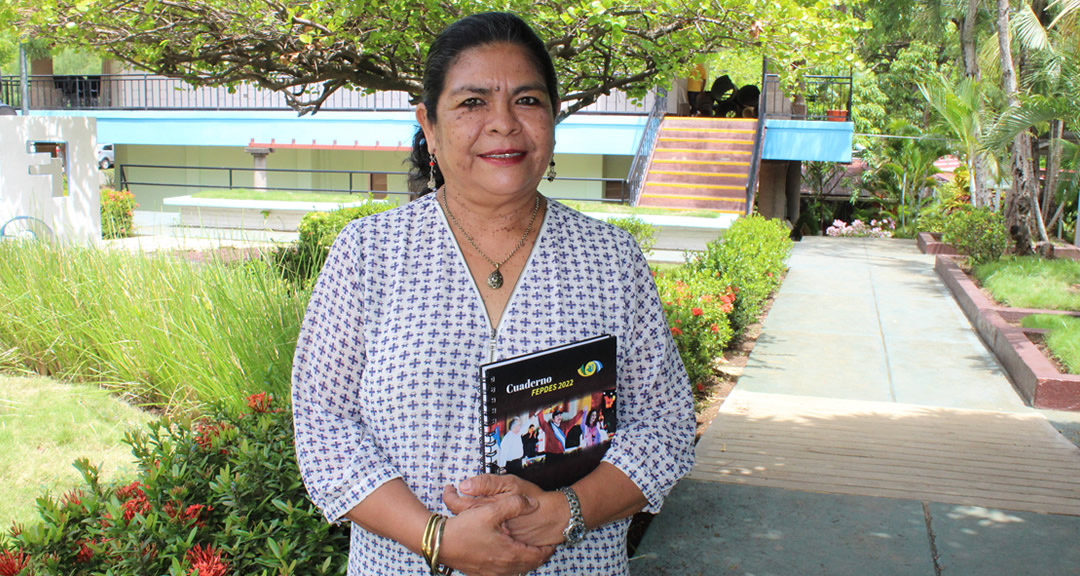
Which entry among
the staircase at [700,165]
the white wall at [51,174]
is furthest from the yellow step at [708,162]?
the white wall at [51,174]

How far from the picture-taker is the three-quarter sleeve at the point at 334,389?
1.85 metres

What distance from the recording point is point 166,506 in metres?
2.73

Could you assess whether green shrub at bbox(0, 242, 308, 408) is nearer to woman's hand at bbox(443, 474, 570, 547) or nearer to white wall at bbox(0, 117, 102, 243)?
woman's hand at bbox(443, 474, 570, 547)

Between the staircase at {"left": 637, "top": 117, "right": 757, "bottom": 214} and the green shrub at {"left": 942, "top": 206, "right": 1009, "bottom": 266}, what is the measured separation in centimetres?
339

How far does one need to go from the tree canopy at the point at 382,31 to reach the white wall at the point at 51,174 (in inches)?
202

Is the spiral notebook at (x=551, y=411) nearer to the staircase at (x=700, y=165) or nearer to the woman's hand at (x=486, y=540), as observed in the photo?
the woman's hand at (x=486, y=540)

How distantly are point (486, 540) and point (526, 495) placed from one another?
0.11 metres

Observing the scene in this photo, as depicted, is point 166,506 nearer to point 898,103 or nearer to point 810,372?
point 810,372

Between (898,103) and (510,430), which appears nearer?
(510,430)

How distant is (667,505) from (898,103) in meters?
30.2

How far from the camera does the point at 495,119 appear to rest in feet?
6.27

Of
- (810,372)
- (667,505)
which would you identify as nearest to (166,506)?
(667,505)

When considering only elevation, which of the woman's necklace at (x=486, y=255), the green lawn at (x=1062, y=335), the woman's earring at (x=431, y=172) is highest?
the woman's earring at (x=431, y=172)

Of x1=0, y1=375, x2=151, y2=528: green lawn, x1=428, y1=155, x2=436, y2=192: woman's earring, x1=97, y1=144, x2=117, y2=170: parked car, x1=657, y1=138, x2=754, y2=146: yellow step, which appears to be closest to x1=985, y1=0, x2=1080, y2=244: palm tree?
x1=657, y1=138, x2=754, y2=146: yellow step
